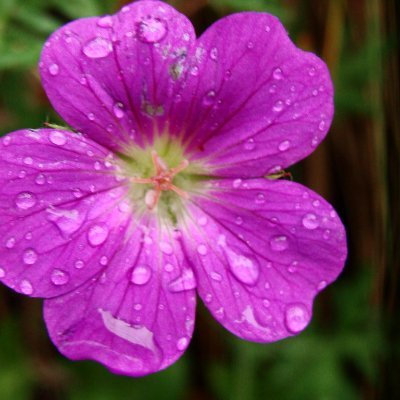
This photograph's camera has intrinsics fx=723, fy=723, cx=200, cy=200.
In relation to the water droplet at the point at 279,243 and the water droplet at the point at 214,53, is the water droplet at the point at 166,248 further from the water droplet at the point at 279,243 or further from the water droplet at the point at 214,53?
the water droplet at the point at 214,53

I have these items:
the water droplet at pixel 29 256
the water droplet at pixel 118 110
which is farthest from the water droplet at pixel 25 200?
the water droplet at pixel 118 110

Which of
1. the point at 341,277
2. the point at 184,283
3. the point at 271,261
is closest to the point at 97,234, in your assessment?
the point at 184,283

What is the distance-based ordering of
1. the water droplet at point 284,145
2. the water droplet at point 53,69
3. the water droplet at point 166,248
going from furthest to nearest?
the water droplet at point 166,248, the water droplet at point 284,145, the water droplet at point 53,69

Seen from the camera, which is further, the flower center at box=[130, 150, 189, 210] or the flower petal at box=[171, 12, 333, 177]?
the flower center at box=[130, 150, 189, 210]

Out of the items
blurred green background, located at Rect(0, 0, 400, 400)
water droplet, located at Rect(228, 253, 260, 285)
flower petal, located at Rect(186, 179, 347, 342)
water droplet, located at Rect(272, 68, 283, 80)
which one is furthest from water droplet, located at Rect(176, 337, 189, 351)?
blurred green background, located at Rect(0, 0, 400, 400)

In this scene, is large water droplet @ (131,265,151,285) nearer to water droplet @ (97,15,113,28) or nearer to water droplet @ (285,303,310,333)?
water droplet @ (285,303,310,333)

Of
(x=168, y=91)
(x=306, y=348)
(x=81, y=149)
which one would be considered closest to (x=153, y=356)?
(x=81, y=149)
